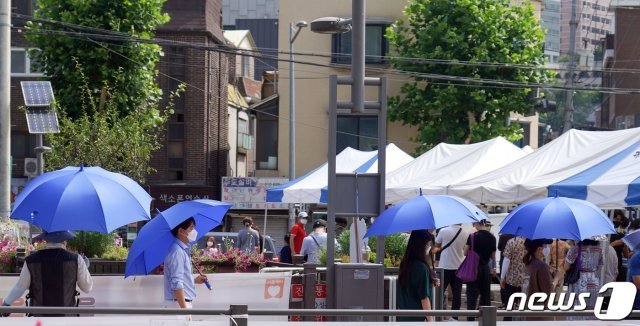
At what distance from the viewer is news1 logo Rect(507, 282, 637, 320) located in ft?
29.5

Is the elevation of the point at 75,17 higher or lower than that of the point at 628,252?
higher

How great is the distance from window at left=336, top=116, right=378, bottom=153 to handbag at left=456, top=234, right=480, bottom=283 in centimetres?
2840

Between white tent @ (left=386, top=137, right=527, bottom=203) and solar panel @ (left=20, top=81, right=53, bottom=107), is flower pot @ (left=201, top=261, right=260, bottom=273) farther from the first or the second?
white tent @ (left=386, top=137, right=527, bottom=203)

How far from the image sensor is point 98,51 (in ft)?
94.4

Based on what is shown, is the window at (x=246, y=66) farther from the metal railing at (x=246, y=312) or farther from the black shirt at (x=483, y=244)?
the metal railing at (x=246, y=312)

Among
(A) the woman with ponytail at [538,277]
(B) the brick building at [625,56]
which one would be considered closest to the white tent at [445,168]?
(A) the woman with ponytail at [538,277]

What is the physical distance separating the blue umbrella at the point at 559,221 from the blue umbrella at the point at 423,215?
61cm

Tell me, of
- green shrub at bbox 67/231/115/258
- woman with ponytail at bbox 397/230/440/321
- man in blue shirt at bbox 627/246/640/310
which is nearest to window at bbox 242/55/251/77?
green shrub at bbox 67/231/115/258

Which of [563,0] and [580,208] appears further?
[563,0]

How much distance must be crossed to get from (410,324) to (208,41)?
1506 inches

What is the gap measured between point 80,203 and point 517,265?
662 centimetres

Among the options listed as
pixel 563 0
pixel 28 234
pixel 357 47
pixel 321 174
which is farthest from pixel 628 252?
pixel 563 0

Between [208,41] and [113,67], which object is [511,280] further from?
[208,41]

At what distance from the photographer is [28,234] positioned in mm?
20125
